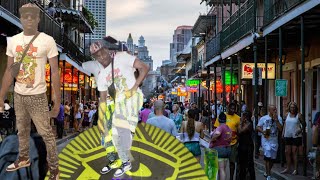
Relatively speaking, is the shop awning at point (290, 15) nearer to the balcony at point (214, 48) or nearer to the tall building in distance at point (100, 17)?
the tall building in distance at point (100, 17)

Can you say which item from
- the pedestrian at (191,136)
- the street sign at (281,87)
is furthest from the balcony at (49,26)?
the street sign at (281,87)

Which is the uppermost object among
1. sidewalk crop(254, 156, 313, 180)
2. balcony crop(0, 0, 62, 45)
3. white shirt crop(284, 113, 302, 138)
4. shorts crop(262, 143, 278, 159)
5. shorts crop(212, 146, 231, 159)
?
balcony crop(0, 0, 62, 45)

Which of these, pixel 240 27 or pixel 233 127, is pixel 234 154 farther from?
pixel 240 27

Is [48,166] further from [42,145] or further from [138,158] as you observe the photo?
[138,158]

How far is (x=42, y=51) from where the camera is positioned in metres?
3.62

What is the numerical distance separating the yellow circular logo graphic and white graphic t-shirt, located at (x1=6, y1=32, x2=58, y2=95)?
43cm

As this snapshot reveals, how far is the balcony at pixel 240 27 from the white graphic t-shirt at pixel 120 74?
1533 cm

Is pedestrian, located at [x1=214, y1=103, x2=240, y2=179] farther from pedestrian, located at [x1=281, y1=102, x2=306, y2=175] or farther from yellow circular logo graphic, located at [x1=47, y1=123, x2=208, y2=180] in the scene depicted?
yellow circular logo graphic, located at [x1=47, y1=123, x2=208, y2=180]

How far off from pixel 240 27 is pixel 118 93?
62.7 ft

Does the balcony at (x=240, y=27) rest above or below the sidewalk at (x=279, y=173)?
above

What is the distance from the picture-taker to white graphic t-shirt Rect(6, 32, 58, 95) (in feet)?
11.8

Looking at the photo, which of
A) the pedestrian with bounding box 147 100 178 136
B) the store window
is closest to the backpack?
the pedestrian with bounding box 147 100 178 136

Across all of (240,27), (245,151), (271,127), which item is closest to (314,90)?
(240,27)

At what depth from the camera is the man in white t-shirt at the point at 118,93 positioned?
12.3ft
